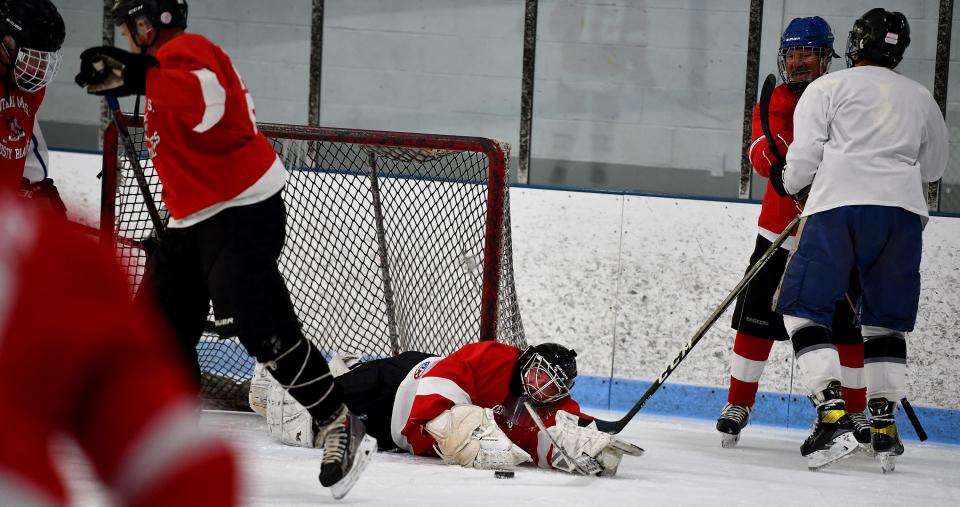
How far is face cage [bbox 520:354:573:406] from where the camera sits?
9.77 ft

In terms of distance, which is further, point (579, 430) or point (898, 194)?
point (898, 194)

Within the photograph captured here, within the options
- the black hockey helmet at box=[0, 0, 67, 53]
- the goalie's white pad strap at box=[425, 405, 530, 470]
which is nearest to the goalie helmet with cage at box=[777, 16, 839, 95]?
the goalie's white pad strap at box=[425, 405, 530, 470]

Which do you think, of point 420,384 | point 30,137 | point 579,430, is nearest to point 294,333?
point 420,384

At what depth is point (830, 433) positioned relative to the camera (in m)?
3.16

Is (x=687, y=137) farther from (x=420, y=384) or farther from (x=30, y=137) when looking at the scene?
(x=30, y=137)

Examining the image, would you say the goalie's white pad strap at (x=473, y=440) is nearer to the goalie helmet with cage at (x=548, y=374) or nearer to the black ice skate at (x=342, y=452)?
the goalie helmet with cage at (x=548, y=374)

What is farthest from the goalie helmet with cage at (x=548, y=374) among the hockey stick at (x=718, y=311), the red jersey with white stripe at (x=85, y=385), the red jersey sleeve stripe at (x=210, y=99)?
the red jersey with white stripe at (x=85, y=385)

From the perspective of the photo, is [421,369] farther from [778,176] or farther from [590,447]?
[778,176]

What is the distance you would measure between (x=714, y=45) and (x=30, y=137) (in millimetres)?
3018

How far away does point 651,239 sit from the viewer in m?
4.56

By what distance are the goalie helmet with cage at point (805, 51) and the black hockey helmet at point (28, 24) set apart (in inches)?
86.0

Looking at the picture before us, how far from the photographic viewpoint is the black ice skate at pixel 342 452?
233cm

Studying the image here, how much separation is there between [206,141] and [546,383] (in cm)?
111

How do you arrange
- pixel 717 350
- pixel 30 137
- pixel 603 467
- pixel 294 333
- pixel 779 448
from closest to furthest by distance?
pixel 294 333 < pixel 603 467 < pixel 30 137 < pixel 779 448 < pixel 717 350
